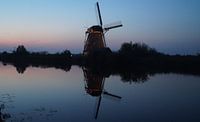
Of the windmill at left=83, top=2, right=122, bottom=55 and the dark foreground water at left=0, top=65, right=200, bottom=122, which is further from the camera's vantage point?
the windmill at left=83, top=2, right=122, bottom=55

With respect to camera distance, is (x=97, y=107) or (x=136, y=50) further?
(x=136, y=50)

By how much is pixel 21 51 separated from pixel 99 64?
47.6m

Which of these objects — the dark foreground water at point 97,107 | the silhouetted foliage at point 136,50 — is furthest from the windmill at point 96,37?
the dark foreground water at point 97,107

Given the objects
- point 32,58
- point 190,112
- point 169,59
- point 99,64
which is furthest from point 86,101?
point 32,58

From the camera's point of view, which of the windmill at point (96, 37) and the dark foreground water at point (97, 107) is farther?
the windmill at point (96, 37)

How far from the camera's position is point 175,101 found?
58.3 feet

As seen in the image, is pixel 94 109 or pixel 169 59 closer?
pixel 94 109

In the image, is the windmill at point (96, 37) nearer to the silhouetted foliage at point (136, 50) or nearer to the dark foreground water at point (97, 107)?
the silhouetted foliage at point (136, 50)

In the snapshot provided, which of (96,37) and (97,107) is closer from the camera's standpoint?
(97,107)

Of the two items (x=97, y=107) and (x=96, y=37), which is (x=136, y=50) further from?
(x=97, y=107)

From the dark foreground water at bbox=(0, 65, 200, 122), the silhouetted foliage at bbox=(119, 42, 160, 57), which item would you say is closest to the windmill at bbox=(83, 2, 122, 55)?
the silhouetted foliage at bbox=(119, 42, 160, 57)

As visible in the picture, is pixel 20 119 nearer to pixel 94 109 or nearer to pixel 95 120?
pixel 95 120

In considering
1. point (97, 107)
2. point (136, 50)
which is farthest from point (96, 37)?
point (97, 107)

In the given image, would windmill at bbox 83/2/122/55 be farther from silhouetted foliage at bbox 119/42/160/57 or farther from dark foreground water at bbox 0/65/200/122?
dark foreground water at bbox 0/65/200/122
